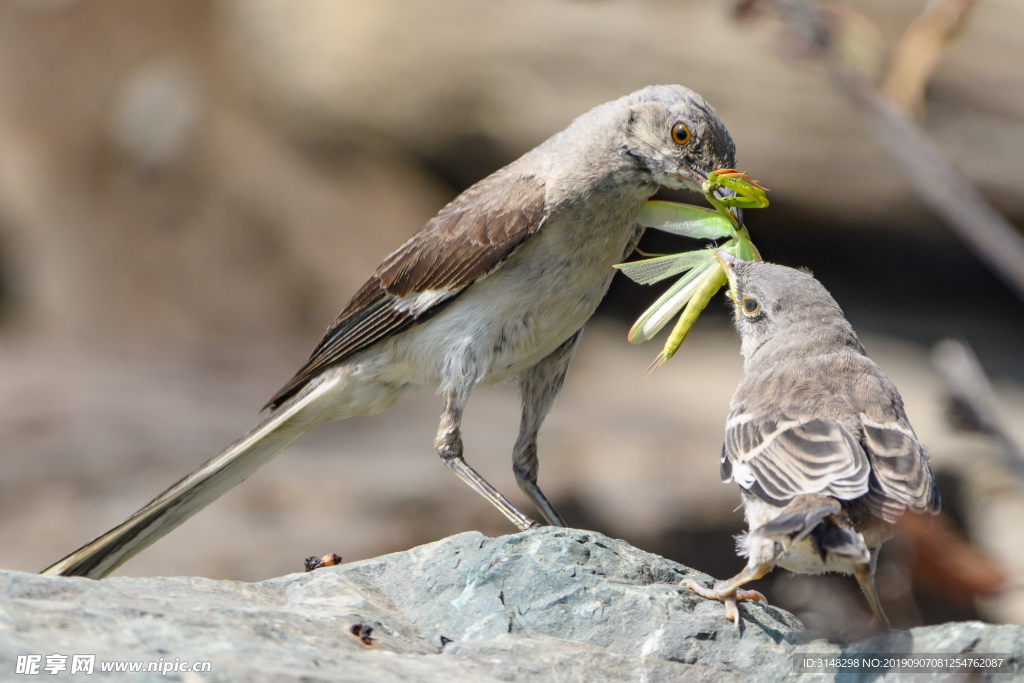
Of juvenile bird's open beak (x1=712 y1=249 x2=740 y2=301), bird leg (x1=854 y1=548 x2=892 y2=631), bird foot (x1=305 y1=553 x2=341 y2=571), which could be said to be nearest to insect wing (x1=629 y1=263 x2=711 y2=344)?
juvenile bird's open beak (x1=712 y1=249 x2=740 y2=301)

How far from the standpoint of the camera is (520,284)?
16.3 feet

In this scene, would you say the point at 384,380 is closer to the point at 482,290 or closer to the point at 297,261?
the point at 482,290

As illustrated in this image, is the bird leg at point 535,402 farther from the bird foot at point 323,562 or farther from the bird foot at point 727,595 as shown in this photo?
the bird foot at point 727,595

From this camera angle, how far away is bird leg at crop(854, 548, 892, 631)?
11.2ft

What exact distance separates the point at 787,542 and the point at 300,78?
932cm

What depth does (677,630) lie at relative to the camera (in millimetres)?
3596

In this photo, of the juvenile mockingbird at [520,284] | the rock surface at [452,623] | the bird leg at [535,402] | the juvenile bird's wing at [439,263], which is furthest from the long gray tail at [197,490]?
the rock surface at [452,623]

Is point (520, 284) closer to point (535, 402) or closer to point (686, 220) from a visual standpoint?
point (535, 402)

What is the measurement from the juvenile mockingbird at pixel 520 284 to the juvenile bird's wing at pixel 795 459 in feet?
4.78

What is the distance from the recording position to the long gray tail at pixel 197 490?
469 cm

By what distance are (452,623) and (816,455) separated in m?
1.50

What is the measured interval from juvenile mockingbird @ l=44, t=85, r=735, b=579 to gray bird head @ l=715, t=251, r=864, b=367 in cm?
62

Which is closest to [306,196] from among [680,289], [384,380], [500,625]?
[384,380]

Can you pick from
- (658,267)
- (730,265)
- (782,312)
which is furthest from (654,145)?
(782,312)
